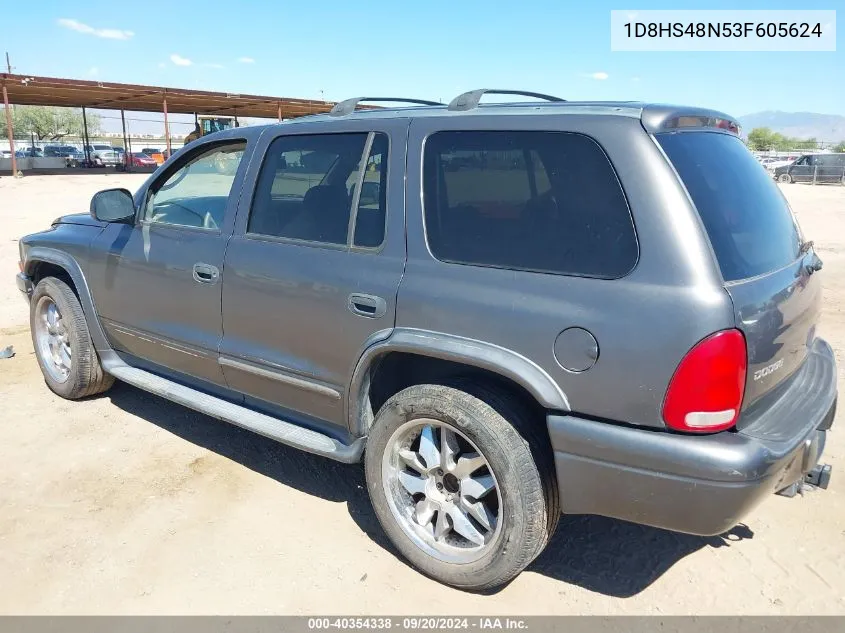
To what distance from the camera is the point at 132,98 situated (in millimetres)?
30547

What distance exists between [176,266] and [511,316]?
2049 millimetres

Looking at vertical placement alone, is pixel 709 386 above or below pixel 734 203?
below

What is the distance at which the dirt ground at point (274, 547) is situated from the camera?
2.67 m

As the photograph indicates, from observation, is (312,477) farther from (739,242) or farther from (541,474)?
(739,242)

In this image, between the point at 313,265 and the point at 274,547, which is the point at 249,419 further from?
the point at 313,265

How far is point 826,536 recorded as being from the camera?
10.0 feet

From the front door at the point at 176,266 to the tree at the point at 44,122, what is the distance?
230 feet

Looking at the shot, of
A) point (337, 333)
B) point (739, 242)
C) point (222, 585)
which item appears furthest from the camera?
point (337, 333)

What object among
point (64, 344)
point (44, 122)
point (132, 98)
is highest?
point (44, 122)

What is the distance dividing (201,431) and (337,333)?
1777mm

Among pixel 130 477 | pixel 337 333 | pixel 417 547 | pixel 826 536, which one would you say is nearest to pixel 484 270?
pixel 337 333

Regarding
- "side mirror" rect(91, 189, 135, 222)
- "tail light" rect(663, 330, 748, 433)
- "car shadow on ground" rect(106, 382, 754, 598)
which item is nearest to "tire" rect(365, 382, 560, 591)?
"car shadow on ground" rect(106, 382, 754, 598)

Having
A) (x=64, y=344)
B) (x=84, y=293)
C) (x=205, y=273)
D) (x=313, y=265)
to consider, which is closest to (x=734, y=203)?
(x=313, y=265)
